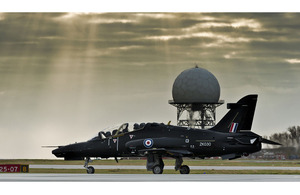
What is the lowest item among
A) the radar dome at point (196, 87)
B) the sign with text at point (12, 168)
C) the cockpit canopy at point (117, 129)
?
the sign with text at point (12, 168)

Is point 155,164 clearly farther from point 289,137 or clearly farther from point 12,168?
point 289,137

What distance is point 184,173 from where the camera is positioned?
113 feet

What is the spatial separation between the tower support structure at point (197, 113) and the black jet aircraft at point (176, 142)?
1036 inches

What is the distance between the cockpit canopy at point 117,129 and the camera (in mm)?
35031

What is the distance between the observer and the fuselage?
1331 inches

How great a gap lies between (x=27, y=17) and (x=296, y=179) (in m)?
18.7

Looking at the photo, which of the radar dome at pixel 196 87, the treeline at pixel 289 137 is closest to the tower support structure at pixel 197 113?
the radar dome at pixel 196 87

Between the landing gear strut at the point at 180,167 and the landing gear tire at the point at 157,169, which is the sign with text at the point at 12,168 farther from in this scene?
the landing gear strut at the point at 180,167

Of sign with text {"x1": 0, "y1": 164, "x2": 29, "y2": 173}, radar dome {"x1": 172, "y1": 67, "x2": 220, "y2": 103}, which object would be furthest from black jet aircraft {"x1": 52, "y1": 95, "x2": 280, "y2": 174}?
radar dome {"x1": 172, "y1": 67, "x2": 220, "y2": 103}

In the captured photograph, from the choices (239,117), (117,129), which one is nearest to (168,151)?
(117,129)

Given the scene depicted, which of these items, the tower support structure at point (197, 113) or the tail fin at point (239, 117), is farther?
the tower support structure at point (197, 113)

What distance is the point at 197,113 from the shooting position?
62375mm

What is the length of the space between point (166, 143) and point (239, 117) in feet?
15.1

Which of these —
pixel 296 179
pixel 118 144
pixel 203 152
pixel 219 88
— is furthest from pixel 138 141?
pixel 219 88
